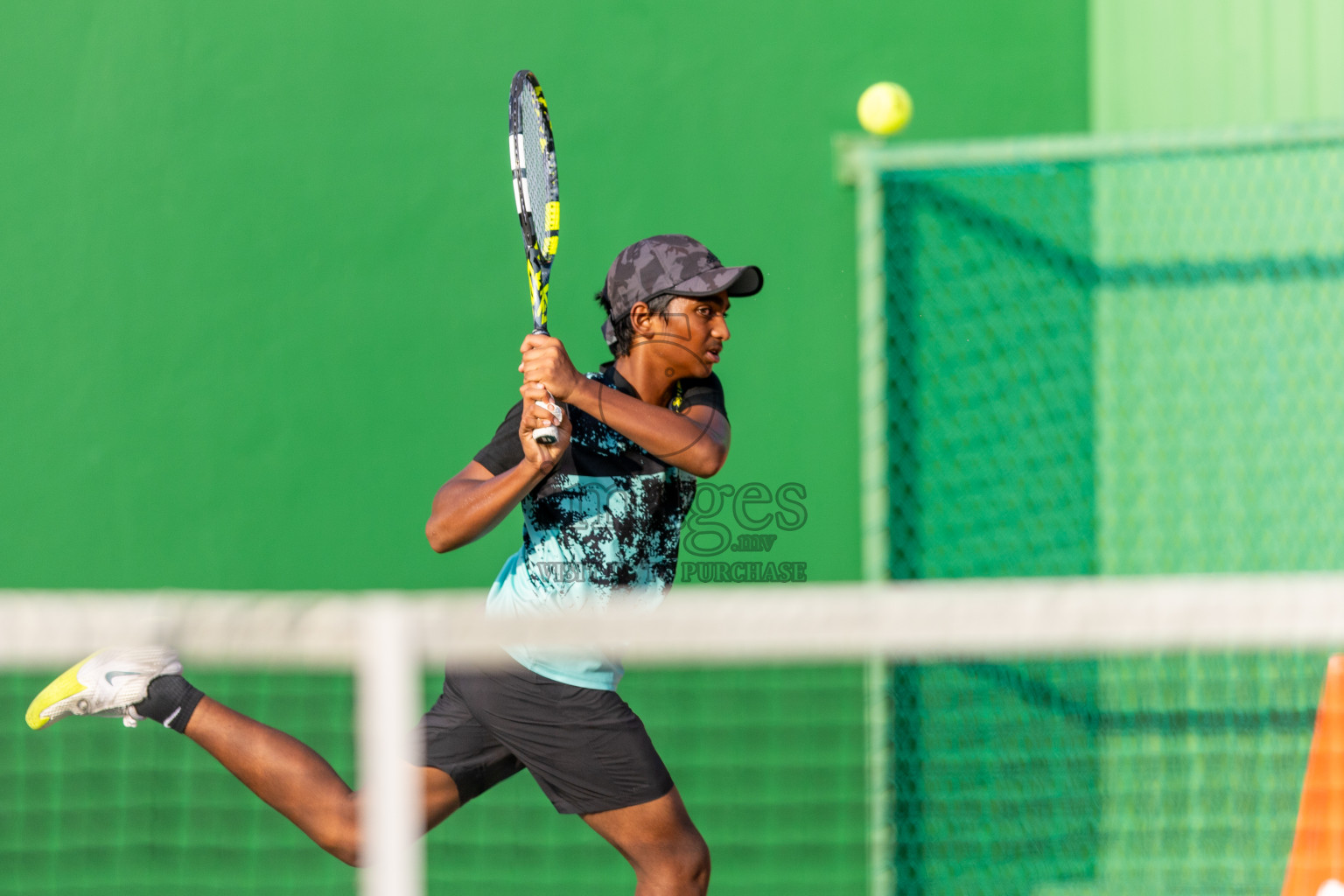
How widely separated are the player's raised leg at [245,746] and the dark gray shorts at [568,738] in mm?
168

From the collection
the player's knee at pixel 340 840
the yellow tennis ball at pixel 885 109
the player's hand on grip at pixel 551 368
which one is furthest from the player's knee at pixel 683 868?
the yellow tennis ball at pixel 885 109

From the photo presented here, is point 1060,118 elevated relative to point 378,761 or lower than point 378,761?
elevated

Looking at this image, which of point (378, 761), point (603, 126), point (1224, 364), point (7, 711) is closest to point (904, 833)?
point (1224, 364)

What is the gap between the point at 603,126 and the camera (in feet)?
12.1

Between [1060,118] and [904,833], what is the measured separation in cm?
206

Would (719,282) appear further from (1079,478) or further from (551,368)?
(1079,478)

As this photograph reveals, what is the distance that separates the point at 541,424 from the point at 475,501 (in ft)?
0.57

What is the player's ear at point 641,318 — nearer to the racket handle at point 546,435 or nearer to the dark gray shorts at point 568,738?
the racket handle at point 546,435

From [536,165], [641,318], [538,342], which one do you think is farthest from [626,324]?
[536,165]

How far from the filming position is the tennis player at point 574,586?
7.50 feet

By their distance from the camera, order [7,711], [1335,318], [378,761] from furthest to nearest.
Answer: [1335,318]
[7,711]
[378,761]

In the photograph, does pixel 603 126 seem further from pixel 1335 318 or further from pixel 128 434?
pixel 1335 318

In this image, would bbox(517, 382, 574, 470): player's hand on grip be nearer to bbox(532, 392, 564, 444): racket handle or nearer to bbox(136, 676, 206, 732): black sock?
bbox(532, 392, 564, 444): racket handle

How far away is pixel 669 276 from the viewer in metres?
2.49
